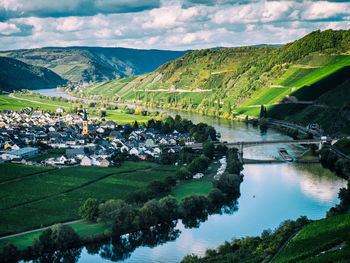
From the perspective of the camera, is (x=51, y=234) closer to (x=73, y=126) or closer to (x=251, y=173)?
(x=251, y=173)

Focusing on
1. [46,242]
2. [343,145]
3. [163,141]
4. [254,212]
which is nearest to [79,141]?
[163,141]

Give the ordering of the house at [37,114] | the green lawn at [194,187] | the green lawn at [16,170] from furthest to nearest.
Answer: the house at [37,114] → the green lawn at [16,170] → the green lawn at [194,187]

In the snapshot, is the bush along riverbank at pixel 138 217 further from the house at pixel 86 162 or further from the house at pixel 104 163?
the house at pixel 86 162

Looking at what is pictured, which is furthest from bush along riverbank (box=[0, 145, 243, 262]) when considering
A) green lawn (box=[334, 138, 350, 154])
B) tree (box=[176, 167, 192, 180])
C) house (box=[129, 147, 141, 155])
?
green lawn (box=[334, 138, 350, 154])

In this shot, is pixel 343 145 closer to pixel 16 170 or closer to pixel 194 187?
pixel 194 187

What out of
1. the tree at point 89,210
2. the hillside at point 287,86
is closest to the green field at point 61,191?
the tree at point 89,210
